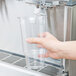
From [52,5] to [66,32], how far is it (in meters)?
0.13

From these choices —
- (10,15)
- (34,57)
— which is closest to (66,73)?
(34,57)

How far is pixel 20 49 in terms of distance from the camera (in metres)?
1.05

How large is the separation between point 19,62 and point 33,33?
20cm

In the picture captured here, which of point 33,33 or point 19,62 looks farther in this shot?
point 19,62

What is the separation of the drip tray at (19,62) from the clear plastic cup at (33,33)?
30 millimetres

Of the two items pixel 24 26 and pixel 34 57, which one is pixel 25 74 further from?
pixel 24 26

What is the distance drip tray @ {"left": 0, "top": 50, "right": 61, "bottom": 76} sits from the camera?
0.92 meters

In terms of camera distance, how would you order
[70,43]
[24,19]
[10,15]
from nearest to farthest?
1. [70,43]
2. [24,19]
3. [10,15]

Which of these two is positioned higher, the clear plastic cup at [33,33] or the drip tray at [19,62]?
the clear plastic cup at [33,33]

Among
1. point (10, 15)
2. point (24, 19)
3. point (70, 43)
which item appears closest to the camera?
point (70, 43)

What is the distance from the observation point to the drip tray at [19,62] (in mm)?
916

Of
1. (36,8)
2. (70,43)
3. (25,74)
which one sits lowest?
(25,74)

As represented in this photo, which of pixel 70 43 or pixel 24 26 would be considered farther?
pixel 24 26

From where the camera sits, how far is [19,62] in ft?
3.31
